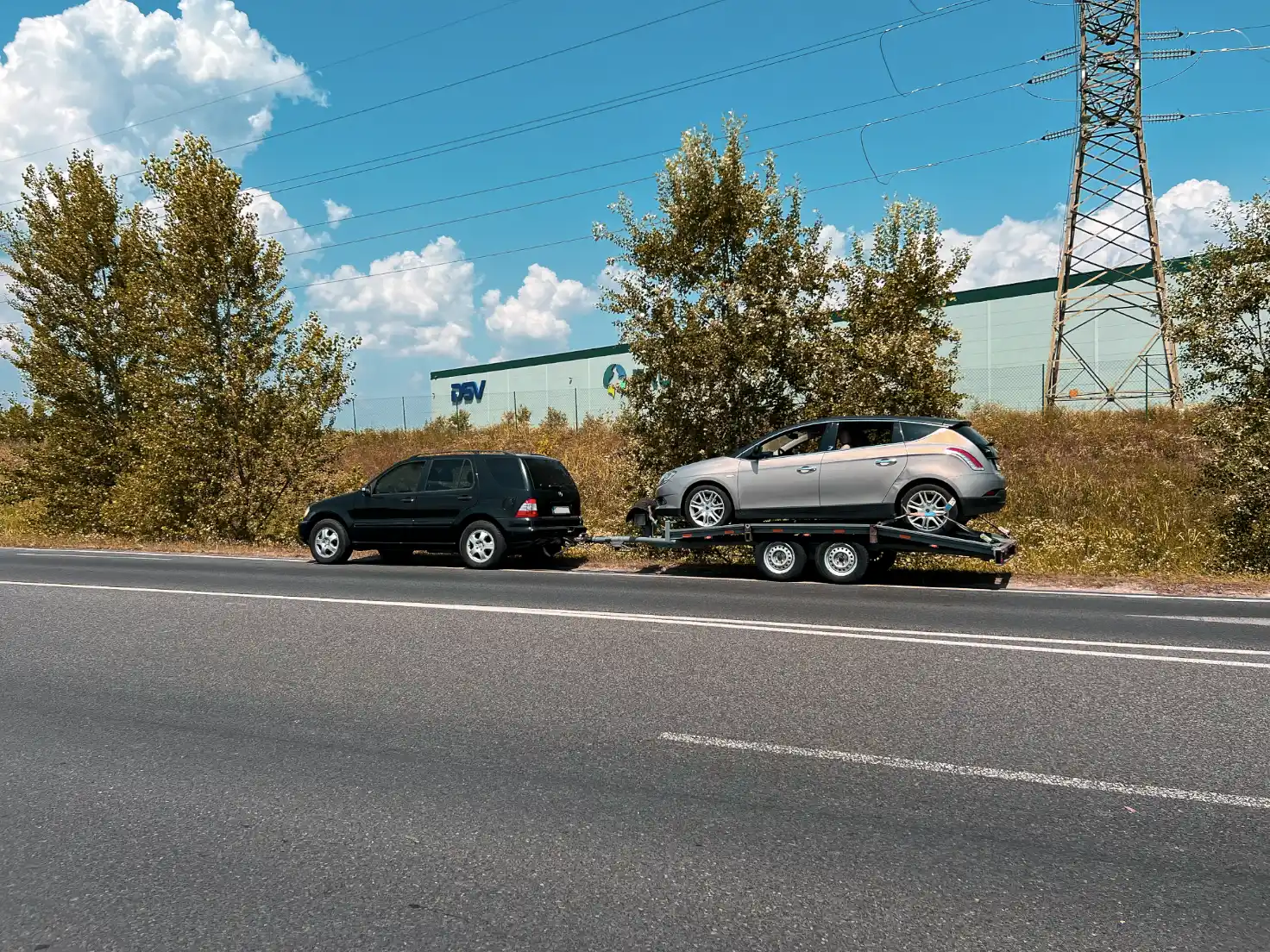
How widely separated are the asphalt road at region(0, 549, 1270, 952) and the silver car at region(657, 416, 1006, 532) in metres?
3.73

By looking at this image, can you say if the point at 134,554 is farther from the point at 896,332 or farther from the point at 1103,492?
the point at 1103,492

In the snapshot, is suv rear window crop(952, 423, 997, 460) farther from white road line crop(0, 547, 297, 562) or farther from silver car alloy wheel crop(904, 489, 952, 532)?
white road line crop(0, 547, 297, 562)

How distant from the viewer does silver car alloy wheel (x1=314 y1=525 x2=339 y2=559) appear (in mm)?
15945

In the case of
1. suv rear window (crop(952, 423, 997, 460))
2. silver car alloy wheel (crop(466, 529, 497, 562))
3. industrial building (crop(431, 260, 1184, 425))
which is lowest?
silver car alloy wheel (crop(466, 529, 497, 562))

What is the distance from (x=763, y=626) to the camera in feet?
27.8

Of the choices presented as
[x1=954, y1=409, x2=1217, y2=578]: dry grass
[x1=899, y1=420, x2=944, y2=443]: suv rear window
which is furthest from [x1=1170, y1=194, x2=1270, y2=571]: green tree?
[x1=899, y1=420, x2=944, y2=443]: suv rear window

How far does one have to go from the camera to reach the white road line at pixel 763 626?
715 centimetres

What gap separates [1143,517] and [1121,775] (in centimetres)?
1570

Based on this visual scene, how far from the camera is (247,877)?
3.47 meters

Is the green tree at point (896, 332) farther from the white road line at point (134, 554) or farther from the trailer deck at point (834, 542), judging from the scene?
the white road line at point (134, 554)

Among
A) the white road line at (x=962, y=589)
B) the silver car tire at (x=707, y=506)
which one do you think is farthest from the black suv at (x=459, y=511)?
the silver car tire at (x=707, y=506)

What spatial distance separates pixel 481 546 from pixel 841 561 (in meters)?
5.79

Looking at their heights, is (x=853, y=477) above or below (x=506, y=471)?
below

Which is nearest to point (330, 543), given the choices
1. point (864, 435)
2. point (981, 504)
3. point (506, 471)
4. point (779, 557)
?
point (506, 471)
